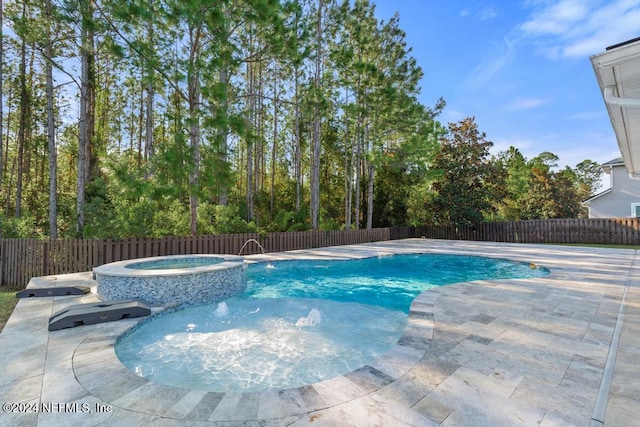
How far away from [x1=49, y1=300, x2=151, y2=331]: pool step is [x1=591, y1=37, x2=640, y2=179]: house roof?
564cm

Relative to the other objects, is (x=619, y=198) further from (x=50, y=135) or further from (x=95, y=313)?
(x=50, y=135)

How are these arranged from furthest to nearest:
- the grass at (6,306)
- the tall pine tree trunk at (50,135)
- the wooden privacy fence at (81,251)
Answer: the tall pine tree trunk at (50,135) → the wooden privacy fence at (81,251) → the grass at (6,306)

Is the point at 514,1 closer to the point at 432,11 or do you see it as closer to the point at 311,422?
the point at 432,11

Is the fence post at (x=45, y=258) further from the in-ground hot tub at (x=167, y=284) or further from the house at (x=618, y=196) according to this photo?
the house at (x=618, y=196)

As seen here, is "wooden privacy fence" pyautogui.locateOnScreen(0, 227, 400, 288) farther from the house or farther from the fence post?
the house

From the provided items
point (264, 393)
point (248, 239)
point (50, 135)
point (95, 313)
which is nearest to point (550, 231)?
point (248, 239)

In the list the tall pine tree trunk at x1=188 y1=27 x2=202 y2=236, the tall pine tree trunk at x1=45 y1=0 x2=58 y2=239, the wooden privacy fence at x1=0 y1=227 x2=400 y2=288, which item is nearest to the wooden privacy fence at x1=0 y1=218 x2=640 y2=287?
the wooden privacy fence at x1=0 y1=227 x2=400 y2=288

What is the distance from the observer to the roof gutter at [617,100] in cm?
289

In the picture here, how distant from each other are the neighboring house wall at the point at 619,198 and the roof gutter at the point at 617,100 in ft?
61.4

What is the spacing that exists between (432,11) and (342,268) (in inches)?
359

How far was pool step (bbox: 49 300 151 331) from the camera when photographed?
332 centimetres

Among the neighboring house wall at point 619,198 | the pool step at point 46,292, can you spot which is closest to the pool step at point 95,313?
the pool step at point 46,292

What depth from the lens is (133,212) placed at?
786 cm

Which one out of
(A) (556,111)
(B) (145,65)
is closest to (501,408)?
(B) (145,65)
